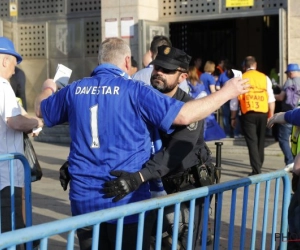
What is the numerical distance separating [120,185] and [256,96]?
21.8ft

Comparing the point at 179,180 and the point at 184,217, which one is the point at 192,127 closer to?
the point at 179,180

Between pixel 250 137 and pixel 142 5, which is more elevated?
pixel 142 5

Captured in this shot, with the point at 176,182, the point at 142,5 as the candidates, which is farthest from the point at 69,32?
the point at 176,182

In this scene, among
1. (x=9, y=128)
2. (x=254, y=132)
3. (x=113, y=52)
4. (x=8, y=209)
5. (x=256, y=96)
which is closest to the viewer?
(x=113, y=52)

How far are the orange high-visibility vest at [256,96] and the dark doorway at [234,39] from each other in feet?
20.6

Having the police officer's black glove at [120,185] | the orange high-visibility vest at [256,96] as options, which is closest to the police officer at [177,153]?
the police officer's black glove at [120,185]

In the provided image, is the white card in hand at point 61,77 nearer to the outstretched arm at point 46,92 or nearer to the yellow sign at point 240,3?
the outstretched arm at point 46,92

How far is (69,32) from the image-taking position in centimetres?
1658

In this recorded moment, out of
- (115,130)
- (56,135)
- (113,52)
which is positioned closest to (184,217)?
(115,130)

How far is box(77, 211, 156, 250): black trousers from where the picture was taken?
436 centimetres

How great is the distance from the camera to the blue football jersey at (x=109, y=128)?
447 cm

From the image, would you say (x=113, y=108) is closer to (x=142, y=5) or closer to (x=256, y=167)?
(x=256, y=167)

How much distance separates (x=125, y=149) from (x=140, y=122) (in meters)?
0.19

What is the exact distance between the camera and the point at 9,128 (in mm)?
5660
